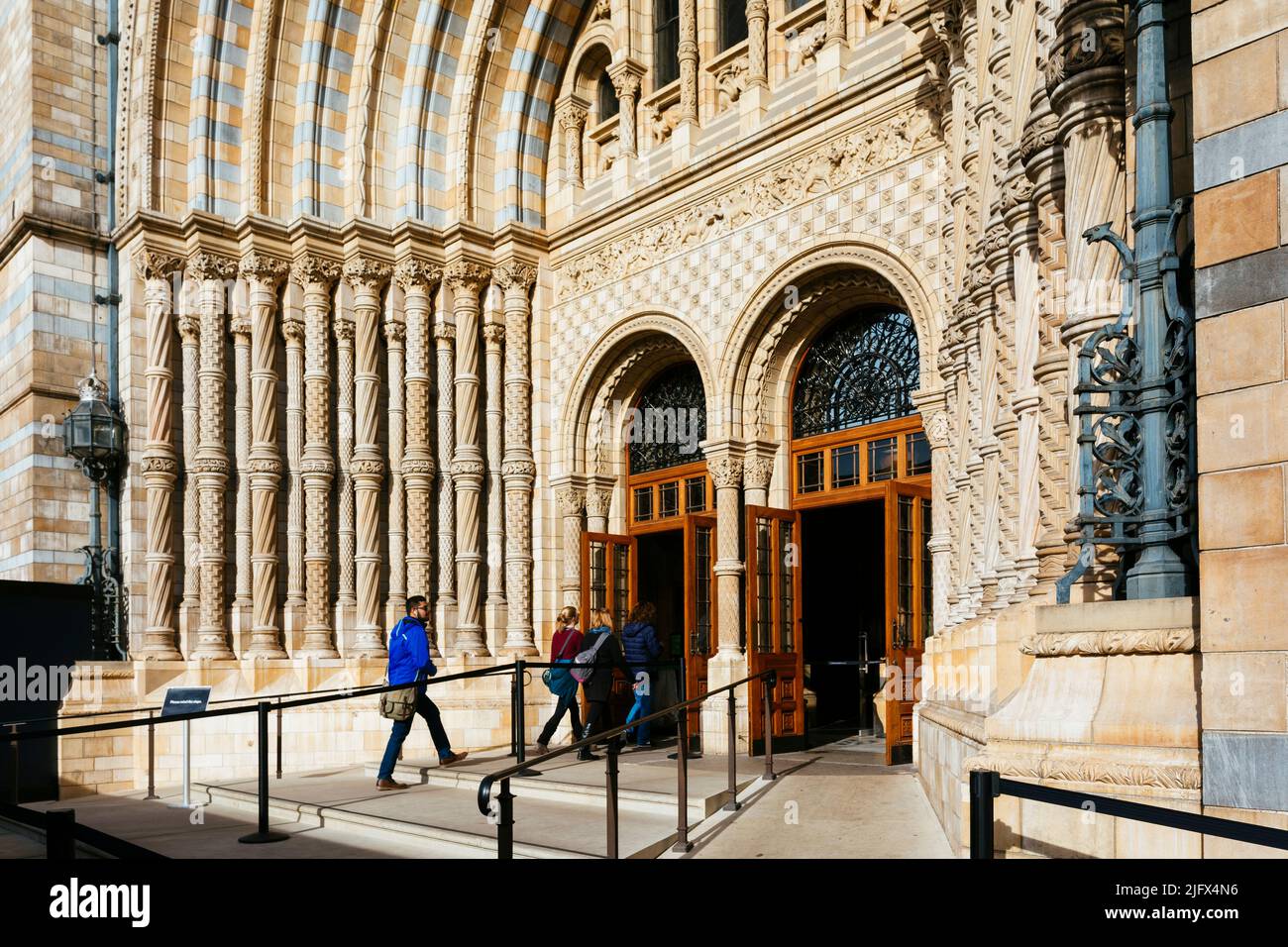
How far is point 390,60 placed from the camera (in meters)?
14.0

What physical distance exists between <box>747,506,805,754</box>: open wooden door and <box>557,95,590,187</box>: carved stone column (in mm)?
5375

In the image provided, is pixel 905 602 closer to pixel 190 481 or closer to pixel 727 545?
pixel 727 545

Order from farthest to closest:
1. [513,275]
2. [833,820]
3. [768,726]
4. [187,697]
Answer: [513,275] → [187,697] → [768,726] → [833,820]

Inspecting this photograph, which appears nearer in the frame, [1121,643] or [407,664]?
[1121,643]

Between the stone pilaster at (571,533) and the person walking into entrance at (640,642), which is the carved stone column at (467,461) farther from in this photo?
the person walking into entrance at (640,642)

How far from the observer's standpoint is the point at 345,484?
44.3 feet

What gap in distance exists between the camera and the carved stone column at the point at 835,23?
10984 mm

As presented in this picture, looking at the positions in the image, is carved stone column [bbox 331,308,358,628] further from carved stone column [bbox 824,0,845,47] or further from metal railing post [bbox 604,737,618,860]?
metal railing post [bbox 604,737,618,860]

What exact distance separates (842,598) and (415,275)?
25.2 ft

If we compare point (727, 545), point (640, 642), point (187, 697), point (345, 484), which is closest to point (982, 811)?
point (640, 642)

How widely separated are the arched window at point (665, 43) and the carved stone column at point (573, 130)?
4.45 ft

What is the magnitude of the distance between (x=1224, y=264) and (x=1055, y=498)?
136 cm

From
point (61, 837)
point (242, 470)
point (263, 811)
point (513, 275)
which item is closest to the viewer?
point (61, 837)

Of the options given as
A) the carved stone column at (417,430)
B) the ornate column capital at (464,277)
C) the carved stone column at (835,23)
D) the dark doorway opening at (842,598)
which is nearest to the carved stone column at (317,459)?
the carved stone column at (417,430)
